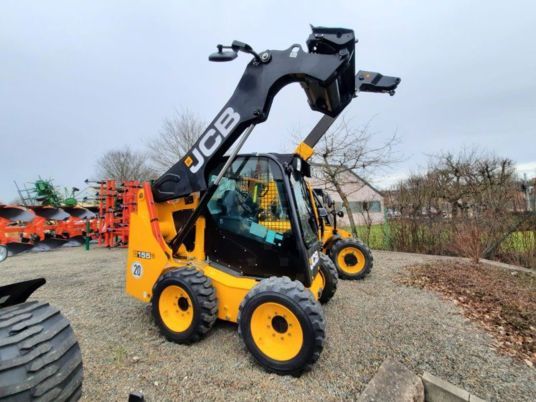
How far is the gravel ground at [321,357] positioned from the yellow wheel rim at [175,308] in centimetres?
20

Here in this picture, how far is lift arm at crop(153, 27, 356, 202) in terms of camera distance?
8.97ft

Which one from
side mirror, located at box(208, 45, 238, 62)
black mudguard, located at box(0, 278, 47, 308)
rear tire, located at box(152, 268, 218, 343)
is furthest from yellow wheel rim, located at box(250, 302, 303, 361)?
side mirror, located at box(208, 45, 238, 62)

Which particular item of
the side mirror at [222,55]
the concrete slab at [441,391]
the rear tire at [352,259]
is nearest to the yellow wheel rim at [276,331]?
the concrete slab at [441,391]

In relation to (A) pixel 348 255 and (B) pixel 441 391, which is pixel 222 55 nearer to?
(B) pixel 441 391

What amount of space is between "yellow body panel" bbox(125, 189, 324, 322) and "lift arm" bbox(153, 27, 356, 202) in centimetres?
21

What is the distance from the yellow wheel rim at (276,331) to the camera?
2500mm

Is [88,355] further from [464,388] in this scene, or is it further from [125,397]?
[464,388]

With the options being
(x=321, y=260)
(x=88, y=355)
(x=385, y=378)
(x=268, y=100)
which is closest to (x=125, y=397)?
(x=88, y=355)

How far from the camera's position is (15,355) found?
1209 mm

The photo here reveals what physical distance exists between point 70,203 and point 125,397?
12724 millimetres

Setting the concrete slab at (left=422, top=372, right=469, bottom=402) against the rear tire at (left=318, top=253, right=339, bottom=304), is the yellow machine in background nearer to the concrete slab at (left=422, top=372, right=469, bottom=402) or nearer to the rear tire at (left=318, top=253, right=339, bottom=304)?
the rear tire at (left=318, top=253, right=339, bottom=304)

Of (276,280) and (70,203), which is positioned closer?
(276,280)

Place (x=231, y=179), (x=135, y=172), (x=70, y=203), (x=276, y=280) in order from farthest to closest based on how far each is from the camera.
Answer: (x=135, y=172), (x=70, y=203), (x=231, y=179), (x=276, y=280)

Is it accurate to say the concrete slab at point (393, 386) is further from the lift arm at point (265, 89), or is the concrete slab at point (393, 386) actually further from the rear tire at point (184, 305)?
the lift arm at point (265, 89)
